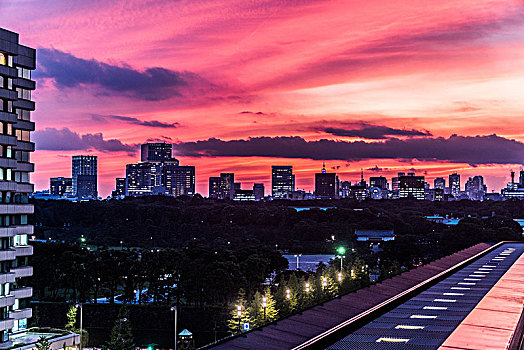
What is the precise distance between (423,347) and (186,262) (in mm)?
94858

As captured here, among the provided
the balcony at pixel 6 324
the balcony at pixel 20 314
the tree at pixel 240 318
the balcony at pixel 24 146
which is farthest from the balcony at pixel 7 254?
the tree at pixel 240 318

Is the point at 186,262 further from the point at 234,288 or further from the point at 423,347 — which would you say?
the point at 423,347

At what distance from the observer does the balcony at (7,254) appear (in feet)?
223

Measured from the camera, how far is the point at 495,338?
120 feet

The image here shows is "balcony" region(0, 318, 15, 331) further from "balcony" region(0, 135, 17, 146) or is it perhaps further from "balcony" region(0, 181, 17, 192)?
"balcony" region(0, 135, 17, 146)

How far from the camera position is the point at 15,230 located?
7012 cm

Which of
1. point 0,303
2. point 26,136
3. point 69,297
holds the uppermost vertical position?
point 26,136

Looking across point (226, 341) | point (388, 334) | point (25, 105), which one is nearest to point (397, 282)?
point (388, 334)

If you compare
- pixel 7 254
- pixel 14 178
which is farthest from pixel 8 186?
pixel 7 254

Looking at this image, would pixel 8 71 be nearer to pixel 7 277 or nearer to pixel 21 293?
pixel 7 277

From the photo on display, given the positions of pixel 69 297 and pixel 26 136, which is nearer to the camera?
pixel 26 136

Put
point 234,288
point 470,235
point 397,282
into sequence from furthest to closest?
1. point 470,235
2. point 234,288
3. point 397,282

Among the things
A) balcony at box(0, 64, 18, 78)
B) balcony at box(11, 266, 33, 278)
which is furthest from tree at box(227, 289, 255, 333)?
balcony at box(0, 64, 18, 78)

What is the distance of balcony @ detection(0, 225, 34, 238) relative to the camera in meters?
68.3
